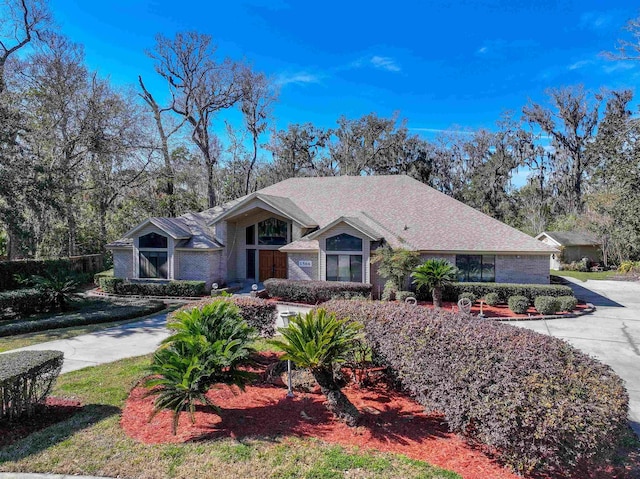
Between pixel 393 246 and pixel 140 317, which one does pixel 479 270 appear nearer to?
pixel 393 246

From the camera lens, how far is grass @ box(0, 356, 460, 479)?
184 inches

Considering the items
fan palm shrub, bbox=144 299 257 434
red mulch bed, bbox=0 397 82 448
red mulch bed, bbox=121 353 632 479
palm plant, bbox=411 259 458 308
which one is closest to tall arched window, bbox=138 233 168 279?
palm plant, bbox=411 259 458 308

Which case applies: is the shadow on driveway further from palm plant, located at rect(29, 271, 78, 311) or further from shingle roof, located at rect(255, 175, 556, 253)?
palm plant, located at rect(29, 271, 78, 311)

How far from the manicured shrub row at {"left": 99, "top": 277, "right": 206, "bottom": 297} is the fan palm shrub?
14.5 metres

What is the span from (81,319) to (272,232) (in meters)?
11.6

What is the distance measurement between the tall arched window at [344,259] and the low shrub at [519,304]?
7116 millimetres

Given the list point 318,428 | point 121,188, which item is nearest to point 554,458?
point 318,428

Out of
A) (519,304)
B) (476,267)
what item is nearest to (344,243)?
(476,267)

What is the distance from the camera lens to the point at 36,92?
22.7 meters

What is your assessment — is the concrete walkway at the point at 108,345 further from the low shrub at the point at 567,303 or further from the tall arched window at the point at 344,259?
the low shrub at the point at 567,303

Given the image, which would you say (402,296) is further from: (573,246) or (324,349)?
(573,246)

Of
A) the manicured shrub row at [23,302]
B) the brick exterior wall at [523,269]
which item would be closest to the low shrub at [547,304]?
the brick exterior wall at [523,269]

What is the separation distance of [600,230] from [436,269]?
26.8 meters

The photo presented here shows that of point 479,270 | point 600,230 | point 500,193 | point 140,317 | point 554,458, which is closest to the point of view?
point 554,458
